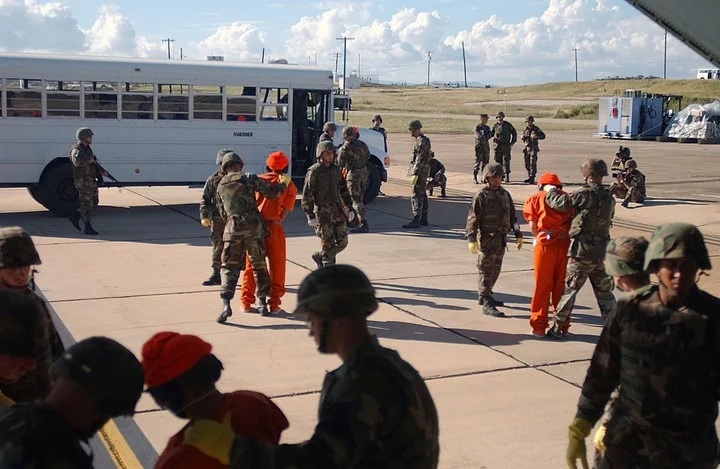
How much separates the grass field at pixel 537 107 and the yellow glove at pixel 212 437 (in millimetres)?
45268

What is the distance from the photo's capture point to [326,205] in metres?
10.5

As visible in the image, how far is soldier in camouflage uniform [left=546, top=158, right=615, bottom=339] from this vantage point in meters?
8.30

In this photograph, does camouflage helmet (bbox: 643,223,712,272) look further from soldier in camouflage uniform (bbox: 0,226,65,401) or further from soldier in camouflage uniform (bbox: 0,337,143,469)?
soldier in camouflage uniform (bbox: 0,226,65,401)

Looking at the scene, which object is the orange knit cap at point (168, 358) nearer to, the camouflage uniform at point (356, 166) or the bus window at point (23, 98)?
the camouflage uniform at point (356, 166)

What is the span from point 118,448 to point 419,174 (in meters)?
10.1

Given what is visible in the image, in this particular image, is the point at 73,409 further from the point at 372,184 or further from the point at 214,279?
the point at 372,184

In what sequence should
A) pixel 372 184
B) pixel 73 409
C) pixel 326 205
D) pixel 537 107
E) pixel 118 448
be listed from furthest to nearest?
pixel 537 107
pixel 372 184
pixel 326 205
pixel 118 448
pixel 73 409

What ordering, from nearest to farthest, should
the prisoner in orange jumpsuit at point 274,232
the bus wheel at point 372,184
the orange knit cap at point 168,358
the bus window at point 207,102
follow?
the orange knit cap at point 168,358
the prisoner in orange jumpsuit at point 274,232
the bus window at point 207,102
the bus wheel at point 372,184

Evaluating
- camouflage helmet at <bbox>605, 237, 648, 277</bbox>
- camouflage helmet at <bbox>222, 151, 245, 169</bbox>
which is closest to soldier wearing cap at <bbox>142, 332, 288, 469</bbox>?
camouflage helmet at <bbox>605, 237, 648, 277</bbox>

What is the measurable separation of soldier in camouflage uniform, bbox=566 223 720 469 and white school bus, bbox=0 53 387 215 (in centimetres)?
1395

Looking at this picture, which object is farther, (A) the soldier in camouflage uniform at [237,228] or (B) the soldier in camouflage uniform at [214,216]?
(B) the soldier in camouflage uniform at [214,216]

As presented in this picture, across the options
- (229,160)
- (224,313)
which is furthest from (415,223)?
(224,313)

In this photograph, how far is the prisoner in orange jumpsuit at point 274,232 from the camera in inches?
387

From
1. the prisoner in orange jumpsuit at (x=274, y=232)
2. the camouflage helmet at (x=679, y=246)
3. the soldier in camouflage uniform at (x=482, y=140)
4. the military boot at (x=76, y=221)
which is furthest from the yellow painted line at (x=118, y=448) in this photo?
the soldier in camouflage uniform at (x=482, y=140)
